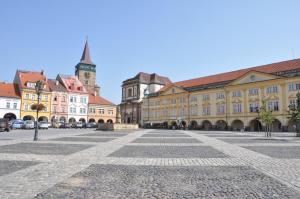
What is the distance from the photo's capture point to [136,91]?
314ft

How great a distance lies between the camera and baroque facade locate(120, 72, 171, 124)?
94250mm

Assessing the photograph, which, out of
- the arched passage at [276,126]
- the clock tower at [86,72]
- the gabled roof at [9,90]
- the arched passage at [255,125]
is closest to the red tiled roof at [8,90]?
the gabled roof at [9,90]

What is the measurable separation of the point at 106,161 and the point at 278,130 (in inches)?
1940

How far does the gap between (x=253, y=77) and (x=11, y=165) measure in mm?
54198

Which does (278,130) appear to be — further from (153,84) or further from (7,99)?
(7,99)

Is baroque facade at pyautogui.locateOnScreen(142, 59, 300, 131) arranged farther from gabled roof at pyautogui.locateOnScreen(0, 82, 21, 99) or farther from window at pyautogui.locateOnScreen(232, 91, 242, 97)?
gabled roof at pyautogui.locateOnScreen(0, 82, 21, 99)

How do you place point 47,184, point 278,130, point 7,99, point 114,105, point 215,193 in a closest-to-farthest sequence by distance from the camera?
point 215,193, point 47,184, point 278,130, point 7,99, point 114,105

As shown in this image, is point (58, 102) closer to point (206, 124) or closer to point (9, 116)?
point (9, 116)

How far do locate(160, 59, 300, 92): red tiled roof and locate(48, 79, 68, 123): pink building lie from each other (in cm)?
3288

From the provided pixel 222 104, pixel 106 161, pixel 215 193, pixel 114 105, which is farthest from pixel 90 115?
pixel 215 193

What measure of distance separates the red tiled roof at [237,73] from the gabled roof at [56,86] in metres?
33.3

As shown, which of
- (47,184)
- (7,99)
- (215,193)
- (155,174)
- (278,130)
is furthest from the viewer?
(7,99)

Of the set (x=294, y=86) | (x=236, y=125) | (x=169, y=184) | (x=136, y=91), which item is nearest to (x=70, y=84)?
(x=136, y=91)

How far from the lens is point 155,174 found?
7977 millimetres
